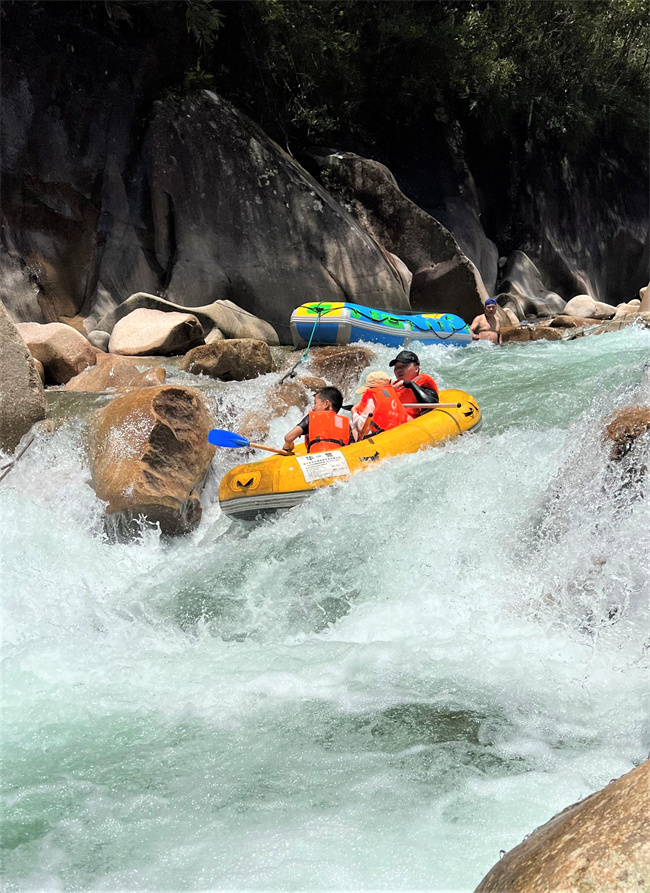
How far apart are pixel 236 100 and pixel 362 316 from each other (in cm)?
597

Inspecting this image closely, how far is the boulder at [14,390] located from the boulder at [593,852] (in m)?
5.61

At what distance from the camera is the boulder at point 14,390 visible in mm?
6371

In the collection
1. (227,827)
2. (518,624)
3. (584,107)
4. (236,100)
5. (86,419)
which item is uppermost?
(236,100)

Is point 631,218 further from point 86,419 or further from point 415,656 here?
point 415,656

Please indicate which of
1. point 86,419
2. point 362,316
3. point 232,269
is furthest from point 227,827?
point 232,269

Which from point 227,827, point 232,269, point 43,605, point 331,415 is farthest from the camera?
point 232,269

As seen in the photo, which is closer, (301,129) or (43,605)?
(43,605)

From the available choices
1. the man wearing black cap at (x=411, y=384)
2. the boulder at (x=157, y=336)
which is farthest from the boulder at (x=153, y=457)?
the boulder at (x=157, y=336)

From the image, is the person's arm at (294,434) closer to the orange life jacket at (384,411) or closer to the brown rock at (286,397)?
the orange life jacket at (384,411)

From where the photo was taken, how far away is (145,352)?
9.98 metres

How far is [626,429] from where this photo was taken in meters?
4.24

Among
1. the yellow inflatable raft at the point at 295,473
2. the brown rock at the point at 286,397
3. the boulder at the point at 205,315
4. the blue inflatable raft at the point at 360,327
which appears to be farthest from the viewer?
the boulder at the point at 205,315

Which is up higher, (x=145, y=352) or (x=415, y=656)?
(x=145, y=352)

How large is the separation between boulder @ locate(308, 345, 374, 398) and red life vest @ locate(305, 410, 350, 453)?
104 inches
